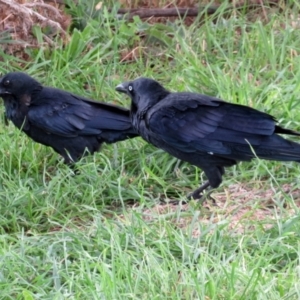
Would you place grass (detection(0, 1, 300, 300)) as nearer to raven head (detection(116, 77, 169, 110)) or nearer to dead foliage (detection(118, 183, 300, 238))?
dead foliage (detection(118, 183, 300, 238))

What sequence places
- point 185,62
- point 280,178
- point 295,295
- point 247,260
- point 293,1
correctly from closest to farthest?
1. point 295,295
2. point 247,260
3. point 280,178
4. point 185,62
5. point 293,1

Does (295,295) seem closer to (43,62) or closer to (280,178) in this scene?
(280,178)

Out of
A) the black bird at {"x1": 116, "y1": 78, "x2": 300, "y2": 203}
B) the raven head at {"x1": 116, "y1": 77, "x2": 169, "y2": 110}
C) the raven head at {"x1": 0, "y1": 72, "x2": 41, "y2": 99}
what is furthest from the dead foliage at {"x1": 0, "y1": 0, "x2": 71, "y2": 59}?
the black bird at {"x1": 116, "y1": 78, "x2": 300, "y2": 203}

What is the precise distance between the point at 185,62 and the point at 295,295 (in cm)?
354

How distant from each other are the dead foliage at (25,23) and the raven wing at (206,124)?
6.95 ft

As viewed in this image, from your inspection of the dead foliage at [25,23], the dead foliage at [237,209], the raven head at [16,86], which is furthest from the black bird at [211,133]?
the dead foliage at [25,23]

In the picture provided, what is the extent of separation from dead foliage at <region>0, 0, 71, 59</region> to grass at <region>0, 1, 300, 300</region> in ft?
0.47

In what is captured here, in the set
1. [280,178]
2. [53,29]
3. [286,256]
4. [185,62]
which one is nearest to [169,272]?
[286,256]

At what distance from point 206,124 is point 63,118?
1248 millimetres

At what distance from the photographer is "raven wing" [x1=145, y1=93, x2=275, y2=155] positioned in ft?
19.5

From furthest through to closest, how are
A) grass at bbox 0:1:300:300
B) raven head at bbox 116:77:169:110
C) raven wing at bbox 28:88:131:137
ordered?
raven wing at bbox 28:88:131:137
raven head at bbox 116:77:169:110
grass at bbox 0:1:300:300

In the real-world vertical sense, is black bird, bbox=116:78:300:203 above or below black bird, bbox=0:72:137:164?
above

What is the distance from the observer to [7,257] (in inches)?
205

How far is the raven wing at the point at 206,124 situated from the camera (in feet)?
19.5
